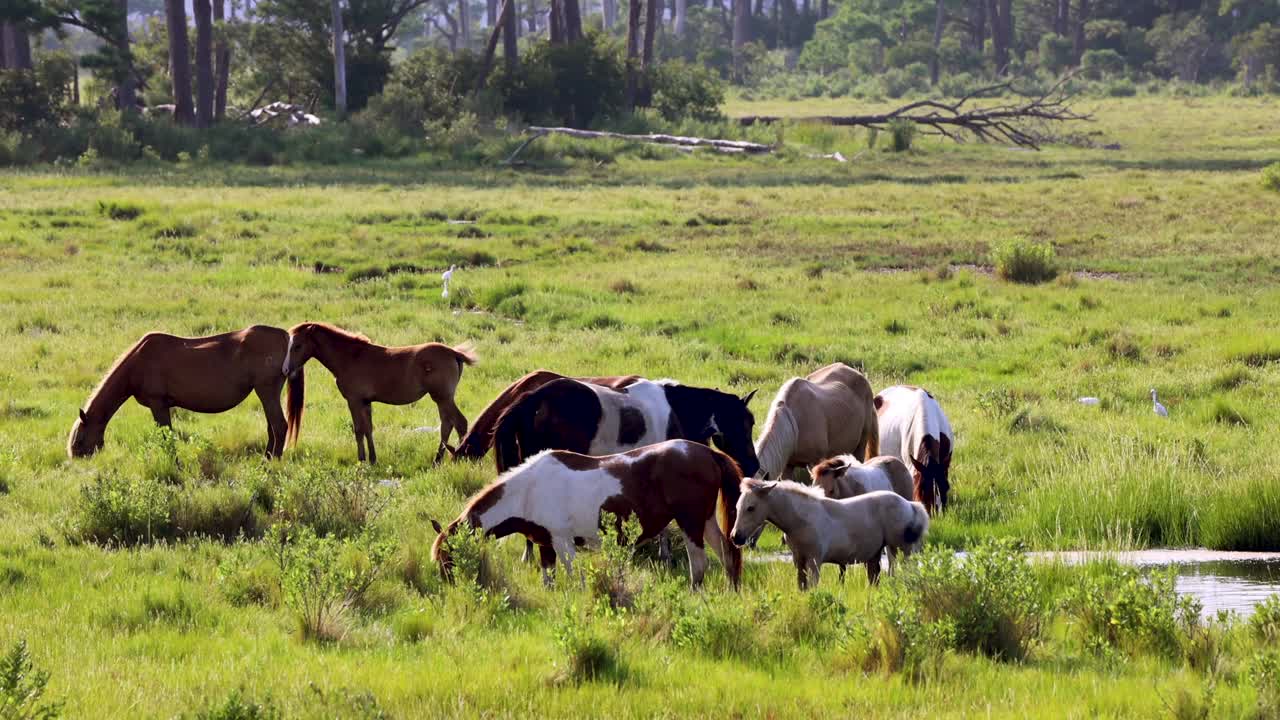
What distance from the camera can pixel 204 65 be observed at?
43344 mm

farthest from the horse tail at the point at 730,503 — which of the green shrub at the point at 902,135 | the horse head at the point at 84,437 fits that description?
the green shrub at the point at 902,135

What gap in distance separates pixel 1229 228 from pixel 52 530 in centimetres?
2236

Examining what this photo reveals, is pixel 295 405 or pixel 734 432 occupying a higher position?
pixel 734 432

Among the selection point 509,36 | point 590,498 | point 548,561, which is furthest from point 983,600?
point 509,36

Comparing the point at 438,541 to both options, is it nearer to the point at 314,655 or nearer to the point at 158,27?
the point at 314,655

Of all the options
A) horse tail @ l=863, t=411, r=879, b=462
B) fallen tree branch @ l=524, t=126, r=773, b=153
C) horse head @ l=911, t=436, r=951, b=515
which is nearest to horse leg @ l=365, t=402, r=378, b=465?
horse tail @ l=863, t=411, r=879, b=462

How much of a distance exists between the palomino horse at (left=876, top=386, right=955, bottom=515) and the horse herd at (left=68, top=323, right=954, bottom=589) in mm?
15

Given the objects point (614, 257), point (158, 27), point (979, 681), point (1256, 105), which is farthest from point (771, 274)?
point (1256, 105)

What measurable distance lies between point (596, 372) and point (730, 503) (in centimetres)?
633

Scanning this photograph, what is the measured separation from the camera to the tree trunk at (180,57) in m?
41.8

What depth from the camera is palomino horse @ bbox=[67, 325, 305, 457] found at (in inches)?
416

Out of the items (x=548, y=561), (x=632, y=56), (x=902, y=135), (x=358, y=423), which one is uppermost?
(x=632, y=56)

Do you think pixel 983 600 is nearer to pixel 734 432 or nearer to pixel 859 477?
pixel 859 477

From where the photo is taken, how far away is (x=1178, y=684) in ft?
17.3
